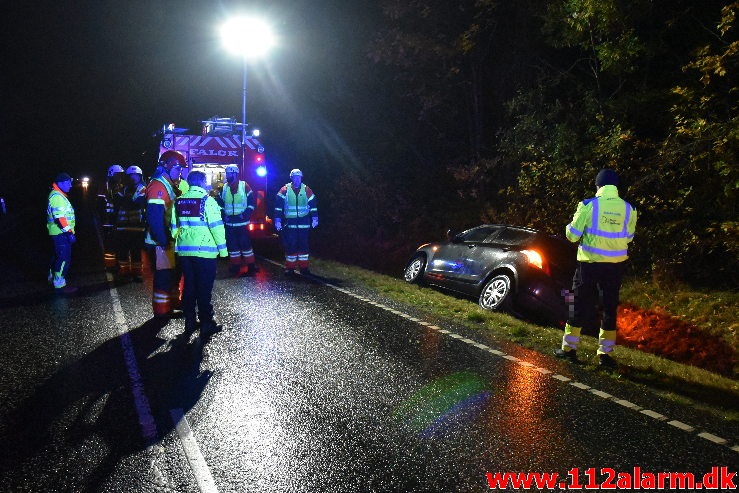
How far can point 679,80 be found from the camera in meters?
11.9

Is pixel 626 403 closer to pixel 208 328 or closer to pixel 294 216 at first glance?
pixel 208 328

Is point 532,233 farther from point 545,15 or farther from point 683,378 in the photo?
point 545,15

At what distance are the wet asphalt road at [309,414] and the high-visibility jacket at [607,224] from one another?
1.24 meters

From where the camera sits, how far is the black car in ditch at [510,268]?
28.7 feet

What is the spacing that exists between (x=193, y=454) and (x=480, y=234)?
24.6 feet

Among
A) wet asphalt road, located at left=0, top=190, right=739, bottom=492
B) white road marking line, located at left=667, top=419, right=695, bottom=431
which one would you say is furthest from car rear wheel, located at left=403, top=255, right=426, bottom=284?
white road marking line, located at left=667, top=419, right=695, bottom=431

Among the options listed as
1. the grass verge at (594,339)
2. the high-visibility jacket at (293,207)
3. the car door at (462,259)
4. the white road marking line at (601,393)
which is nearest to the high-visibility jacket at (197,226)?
the grass verge at (594,339)

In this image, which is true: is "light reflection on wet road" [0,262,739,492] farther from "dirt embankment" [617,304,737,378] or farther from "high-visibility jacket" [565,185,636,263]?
"dirt embankment" [617,304,737,378]

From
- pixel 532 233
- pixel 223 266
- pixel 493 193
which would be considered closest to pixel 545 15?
pixel 493 193

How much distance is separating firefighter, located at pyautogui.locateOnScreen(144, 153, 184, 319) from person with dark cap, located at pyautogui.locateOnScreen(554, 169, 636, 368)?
4.78m

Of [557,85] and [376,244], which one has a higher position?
[557,85]

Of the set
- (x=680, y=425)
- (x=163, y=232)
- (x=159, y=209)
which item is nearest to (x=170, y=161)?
(x=159, y=209)

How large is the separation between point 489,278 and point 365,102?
42.6 ft

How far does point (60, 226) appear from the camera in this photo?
963 centimetres
